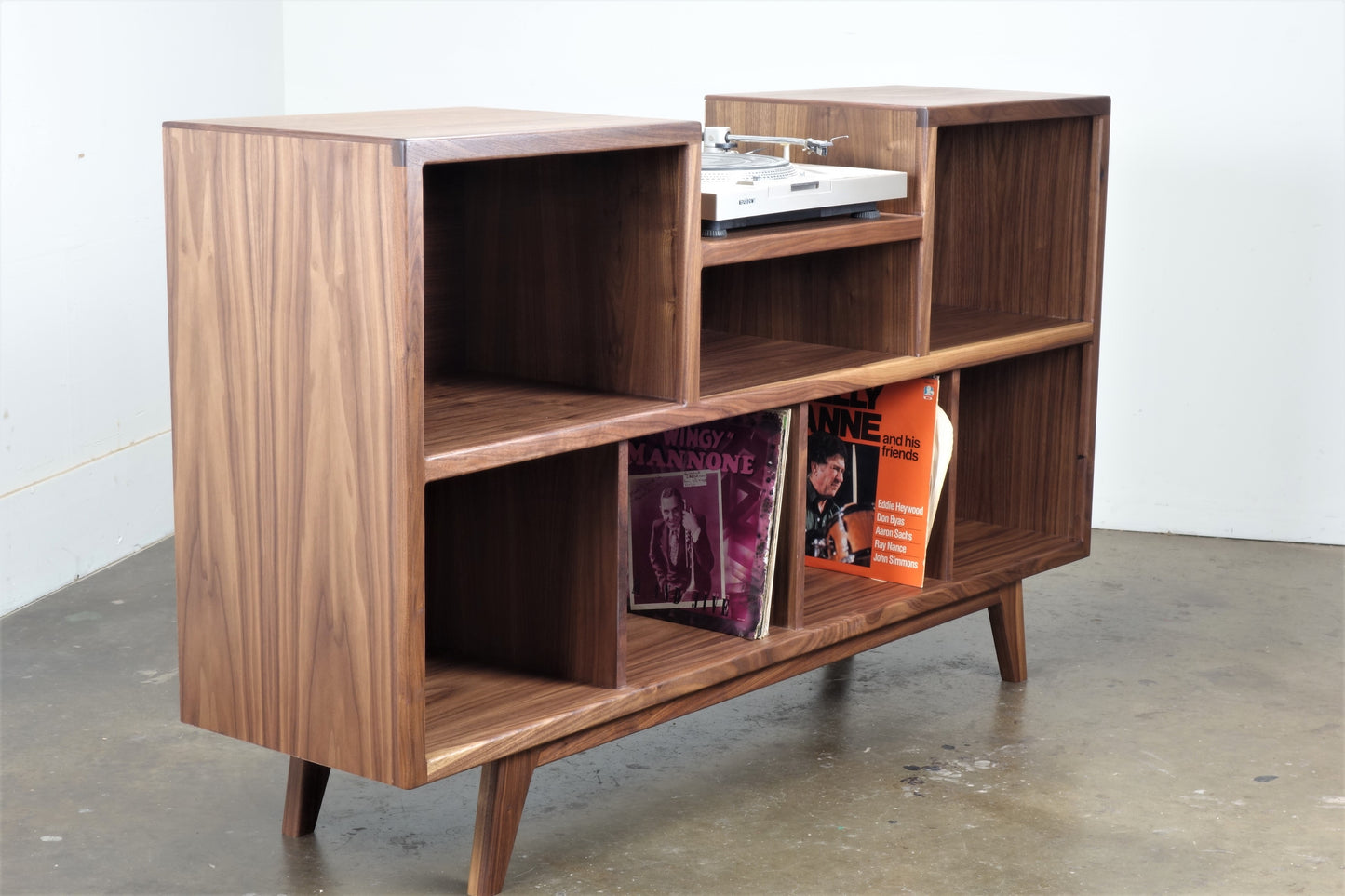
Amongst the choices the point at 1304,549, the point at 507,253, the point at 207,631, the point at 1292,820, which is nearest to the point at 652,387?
the point at 507,253

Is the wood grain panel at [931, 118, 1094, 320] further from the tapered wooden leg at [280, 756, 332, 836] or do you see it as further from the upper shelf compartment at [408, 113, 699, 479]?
the tapered wooden leg at [280, 756, 332, 836]

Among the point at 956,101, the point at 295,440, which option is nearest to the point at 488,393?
the point at 295,440

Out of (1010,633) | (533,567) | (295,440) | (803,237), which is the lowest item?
(1010,633)

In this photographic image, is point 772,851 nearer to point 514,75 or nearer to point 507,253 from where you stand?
point 507,253

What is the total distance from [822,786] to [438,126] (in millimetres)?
1208

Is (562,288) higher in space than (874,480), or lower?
higher

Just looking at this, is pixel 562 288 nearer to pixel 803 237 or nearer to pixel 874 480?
pixel 803 237

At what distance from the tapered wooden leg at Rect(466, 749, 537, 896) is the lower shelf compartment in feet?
0.17

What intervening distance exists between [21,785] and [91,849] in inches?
11.1

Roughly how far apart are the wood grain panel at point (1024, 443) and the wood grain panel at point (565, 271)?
1107 mm

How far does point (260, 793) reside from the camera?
236 centimetres

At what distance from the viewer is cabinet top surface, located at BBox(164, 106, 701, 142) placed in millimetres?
1694

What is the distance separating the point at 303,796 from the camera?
7.22ft

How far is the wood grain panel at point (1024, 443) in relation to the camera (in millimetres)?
2869
